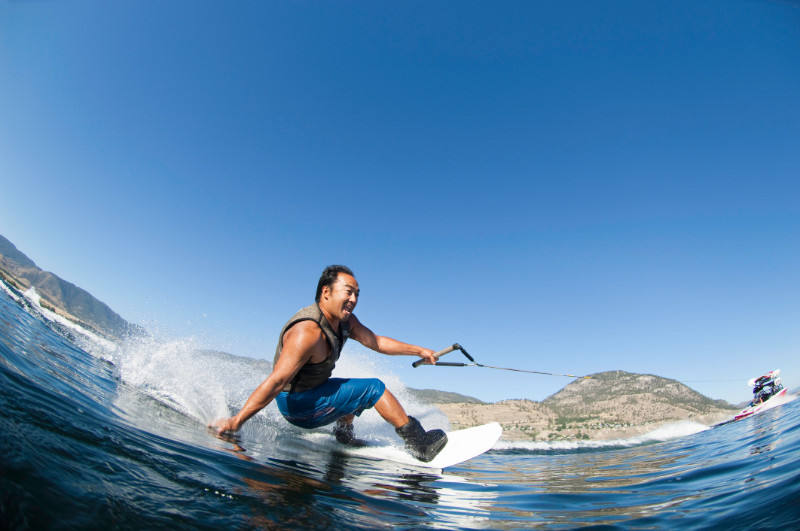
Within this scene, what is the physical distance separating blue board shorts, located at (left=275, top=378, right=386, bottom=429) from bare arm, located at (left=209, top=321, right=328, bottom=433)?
1.97ft

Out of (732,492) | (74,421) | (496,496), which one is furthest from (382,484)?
(732,492)

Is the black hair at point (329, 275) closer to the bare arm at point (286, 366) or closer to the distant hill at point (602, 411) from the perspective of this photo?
the bare arm at point (286, 366)

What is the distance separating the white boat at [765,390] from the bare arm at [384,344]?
25341 mm

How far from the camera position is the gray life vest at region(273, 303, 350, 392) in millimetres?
4527

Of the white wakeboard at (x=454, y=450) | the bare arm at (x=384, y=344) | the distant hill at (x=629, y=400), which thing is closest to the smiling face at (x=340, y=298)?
the bare arm at (x=384, y=344)

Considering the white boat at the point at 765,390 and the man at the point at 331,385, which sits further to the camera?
the white boat at the point at 765,390

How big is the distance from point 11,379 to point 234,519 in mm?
2306

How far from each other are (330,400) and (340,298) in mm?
1346

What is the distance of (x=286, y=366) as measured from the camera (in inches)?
163

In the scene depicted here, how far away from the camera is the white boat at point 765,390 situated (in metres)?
21.0

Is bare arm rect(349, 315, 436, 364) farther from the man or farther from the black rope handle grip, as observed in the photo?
the man

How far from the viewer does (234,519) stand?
1477 millimetres

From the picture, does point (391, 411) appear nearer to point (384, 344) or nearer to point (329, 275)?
point (384, 344)

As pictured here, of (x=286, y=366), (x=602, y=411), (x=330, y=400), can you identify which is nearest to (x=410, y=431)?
(x=330, y=400)
